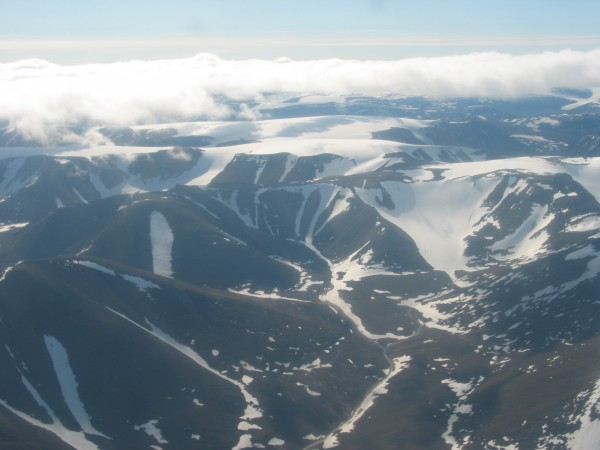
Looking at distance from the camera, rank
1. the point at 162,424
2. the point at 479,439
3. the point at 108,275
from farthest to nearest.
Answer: the point at 108,275 < the point at 162,424 < the point at 479,439

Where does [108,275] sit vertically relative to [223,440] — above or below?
above

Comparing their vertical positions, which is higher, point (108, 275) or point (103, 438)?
point (108, 275)

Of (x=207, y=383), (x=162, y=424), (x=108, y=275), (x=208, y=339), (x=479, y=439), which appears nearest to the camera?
(x=479, y=439)

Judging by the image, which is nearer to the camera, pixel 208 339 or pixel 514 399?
pixel 514 399

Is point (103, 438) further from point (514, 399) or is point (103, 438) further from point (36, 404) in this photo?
point (514, 399)

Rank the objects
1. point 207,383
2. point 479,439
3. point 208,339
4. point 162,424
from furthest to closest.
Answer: point 208,339 < point 207,383 < point 162,424 < point 479,439

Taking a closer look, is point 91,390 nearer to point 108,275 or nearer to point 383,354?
point 108,275

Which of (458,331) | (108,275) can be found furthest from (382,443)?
(108,275)

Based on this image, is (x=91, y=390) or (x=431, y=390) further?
(x=431, y=390)

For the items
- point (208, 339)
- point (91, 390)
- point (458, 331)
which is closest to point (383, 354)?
point (458, 331)

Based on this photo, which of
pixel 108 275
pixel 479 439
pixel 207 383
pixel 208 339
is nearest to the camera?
pixel 479 439
